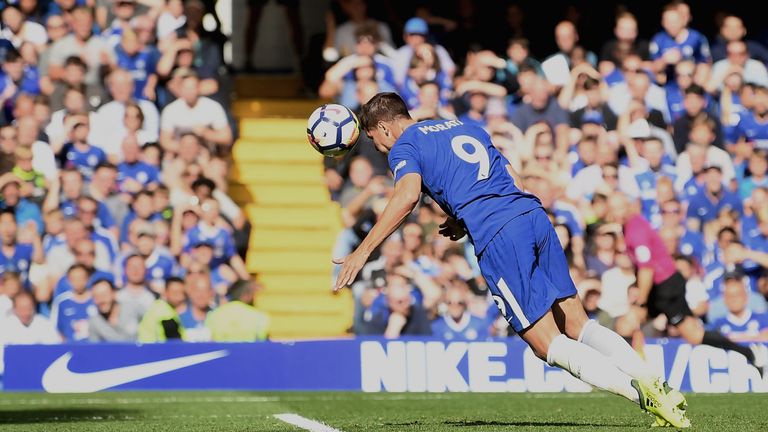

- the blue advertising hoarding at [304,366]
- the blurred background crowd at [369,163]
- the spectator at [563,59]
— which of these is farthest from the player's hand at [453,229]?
the spectator at [563,59]

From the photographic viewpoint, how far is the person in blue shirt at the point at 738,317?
13578 millimetres

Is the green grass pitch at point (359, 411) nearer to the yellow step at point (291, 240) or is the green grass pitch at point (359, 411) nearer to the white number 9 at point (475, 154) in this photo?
the white number 9 at point (475, 154)

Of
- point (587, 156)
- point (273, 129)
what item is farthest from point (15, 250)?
point (587, 156)

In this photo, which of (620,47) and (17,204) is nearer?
(17,204)

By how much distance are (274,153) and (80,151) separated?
2.82 metres

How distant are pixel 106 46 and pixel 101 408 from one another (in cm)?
573

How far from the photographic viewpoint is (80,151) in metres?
14.5

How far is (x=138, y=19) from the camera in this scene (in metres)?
15.4

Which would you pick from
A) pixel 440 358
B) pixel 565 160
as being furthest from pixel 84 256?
pixel 565 160

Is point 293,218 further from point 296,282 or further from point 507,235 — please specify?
point 507,235

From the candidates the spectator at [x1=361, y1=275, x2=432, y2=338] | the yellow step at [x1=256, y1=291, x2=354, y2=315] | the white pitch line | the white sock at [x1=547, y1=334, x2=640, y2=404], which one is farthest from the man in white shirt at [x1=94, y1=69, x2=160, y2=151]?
the white sock at [x1=547, y1=334, x2=640, y2=404]

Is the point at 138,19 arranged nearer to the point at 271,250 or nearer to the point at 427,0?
the point at 271,250

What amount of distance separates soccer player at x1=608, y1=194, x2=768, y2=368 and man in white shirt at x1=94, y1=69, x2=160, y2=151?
4.93 metres

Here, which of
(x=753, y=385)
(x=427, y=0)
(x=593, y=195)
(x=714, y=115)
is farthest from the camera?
(x=427, y=0)
